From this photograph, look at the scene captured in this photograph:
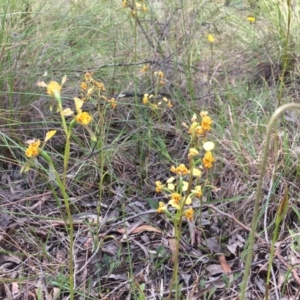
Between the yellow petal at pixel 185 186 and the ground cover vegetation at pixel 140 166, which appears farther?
the ground cover vegetation at pixel 140 166

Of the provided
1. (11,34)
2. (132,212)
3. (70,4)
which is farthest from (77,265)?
(70,4)

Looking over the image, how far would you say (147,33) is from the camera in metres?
2.69

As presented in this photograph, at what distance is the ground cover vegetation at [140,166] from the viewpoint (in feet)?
4.67

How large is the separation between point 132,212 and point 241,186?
394 mm

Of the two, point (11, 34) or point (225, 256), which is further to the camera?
point (11, 34)

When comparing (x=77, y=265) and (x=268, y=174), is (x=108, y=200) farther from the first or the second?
(x=268, y=174)

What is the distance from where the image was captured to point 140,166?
6.47ft

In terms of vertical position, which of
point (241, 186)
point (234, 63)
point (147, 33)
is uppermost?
point (147, 33)

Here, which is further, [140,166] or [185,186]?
[140,166]

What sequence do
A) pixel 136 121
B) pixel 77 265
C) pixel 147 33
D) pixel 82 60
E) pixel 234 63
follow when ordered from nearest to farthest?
1. pixel 77 265
2. pixel 136 121
3. pixel 82 60
4. pixel 147 33
5. pixel 234 63

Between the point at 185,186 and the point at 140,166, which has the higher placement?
the point at 185,186

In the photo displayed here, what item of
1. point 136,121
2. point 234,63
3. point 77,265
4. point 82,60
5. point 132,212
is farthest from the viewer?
point 234,63

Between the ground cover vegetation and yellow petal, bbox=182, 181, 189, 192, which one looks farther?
the ground cover vegetation

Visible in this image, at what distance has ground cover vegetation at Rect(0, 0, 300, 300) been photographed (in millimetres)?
1425
